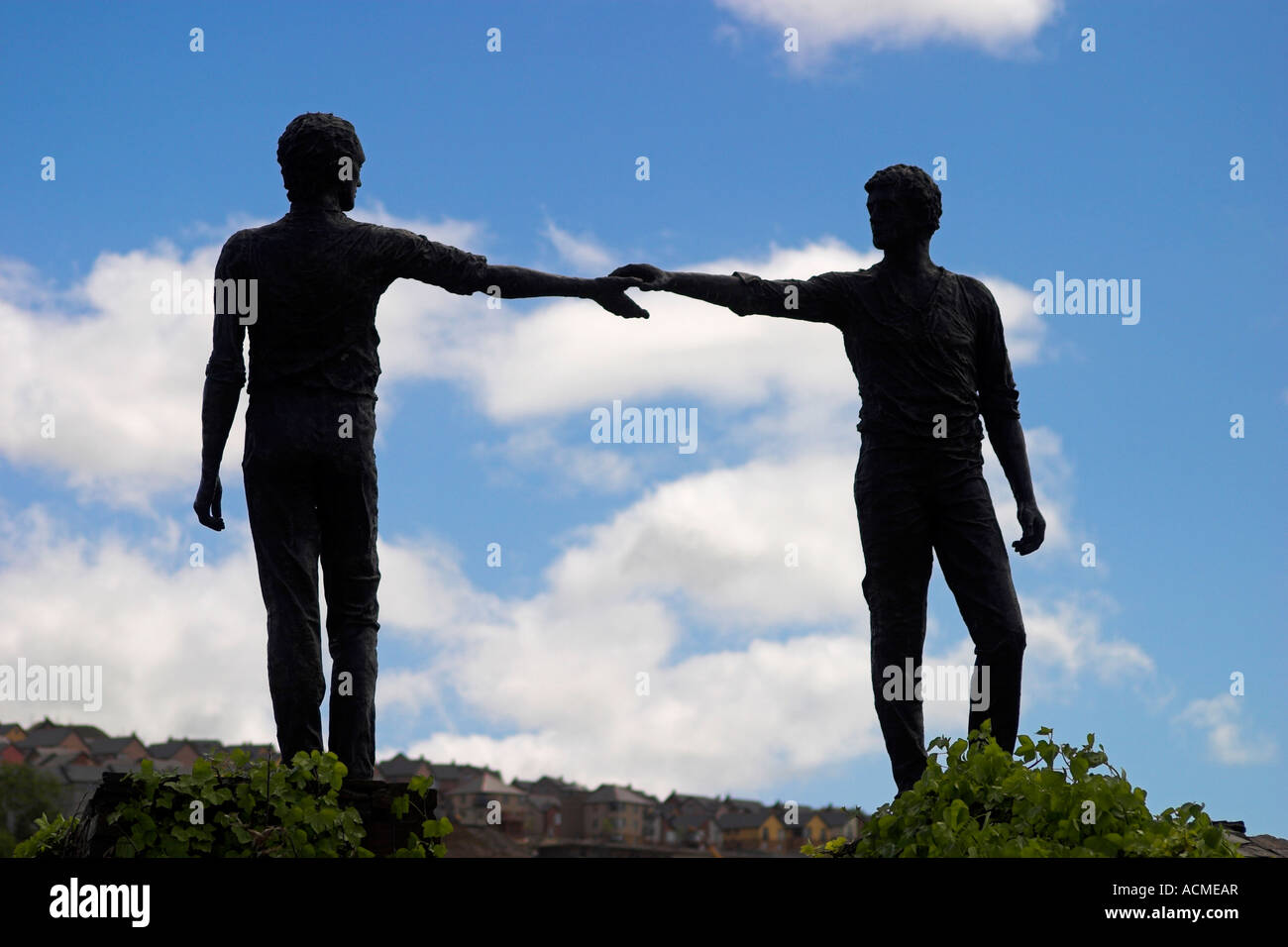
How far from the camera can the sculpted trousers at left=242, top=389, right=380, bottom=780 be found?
7941 millimetres

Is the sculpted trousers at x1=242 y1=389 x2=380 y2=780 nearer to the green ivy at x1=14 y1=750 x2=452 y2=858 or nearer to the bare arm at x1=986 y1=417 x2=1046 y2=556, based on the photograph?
the green ivy at x1=14 y1=750 x2=452 y2=858

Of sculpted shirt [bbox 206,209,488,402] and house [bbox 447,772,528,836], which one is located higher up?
sculpted shirt [bbox 206,209,488,402]

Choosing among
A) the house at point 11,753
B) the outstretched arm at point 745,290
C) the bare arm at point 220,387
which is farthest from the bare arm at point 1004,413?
the house at point 11,753

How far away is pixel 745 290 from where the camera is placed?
349 inches

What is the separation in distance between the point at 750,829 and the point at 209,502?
53.2 meters

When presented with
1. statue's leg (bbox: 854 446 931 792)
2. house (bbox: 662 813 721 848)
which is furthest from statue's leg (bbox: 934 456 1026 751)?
house (bbox: 662 813 721 848)

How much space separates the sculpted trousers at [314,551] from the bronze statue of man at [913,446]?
6.81 feet

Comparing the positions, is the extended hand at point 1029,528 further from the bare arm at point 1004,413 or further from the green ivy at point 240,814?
the green ivy at point 240,814

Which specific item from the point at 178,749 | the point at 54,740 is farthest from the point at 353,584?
the point at 54,740

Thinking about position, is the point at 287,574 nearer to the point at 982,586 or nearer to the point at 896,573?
the point at 896,573

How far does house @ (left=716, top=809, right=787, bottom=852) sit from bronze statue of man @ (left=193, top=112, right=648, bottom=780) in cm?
4744
